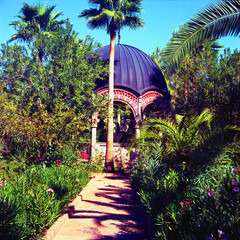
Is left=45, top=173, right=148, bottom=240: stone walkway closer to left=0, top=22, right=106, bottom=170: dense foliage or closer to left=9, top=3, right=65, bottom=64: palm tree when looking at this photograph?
left=0, top=22, right=106, bottom=170: dense foliage

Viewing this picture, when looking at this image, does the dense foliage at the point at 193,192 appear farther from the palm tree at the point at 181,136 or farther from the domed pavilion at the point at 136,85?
the domed pavilion at the point at 136,85

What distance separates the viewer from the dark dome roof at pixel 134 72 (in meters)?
16.7

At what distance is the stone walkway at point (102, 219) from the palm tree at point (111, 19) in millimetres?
5999

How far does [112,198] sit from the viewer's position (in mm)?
8602

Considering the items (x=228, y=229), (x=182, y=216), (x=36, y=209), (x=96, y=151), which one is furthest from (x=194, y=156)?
(x=96, y=151)

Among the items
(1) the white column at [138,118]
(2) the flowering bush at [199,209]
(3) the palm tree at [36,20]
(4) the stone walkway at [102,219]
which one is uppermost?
(3) the palm tree at [36,20]

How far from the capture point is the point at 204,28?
235 inches

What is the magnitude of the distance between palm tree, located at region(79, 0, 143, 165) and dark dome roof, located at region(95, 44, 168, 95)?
4.96 feet

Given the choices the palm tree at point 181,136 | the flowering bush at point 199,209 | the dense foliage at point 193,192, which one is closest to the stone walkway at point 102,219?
the dense foliage at point 193,192

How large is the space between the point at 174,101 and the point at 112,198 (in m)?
10.9

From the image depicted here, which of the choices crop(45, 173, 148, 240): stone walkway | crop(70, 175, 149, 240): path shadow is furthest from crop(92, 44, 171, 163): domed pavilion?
crop(45, 173, 148, 240): stone walkway

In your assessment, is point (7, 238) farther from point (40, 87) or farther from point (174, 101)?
point (174, 101)

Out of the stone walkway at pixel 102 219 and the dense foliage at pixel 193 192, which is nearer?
the dense foliage at pixel 193 192

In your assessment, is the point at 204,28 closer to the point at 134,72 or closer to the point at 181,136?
the point at 181,136
